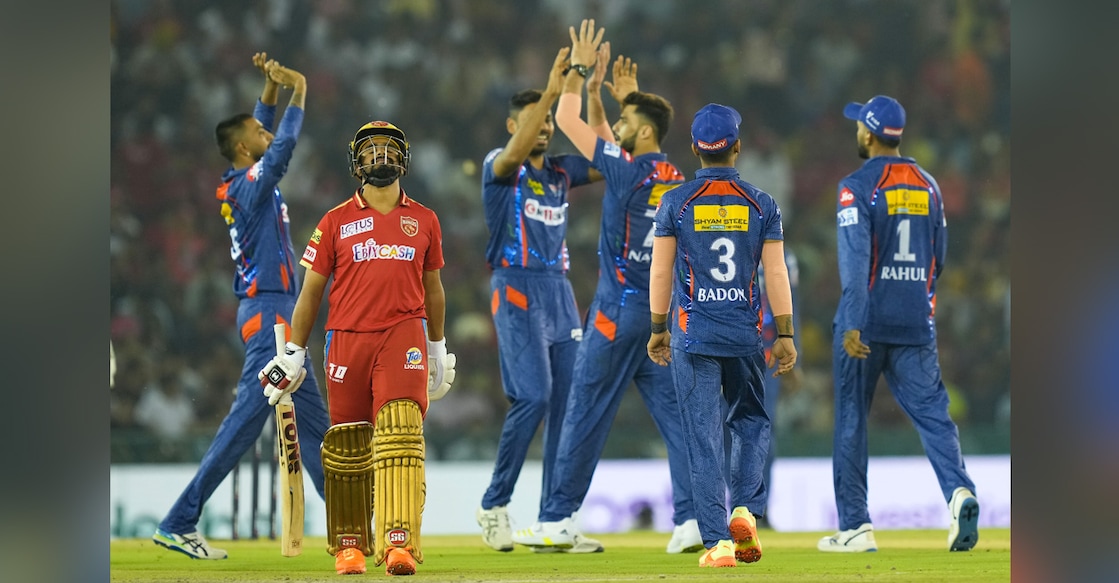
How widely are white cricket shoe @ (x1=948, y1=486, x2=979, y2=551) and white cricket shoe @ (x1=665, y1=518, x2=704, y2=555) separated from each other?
53.4 inches

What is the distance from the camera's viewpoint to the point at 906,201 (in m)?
7.66

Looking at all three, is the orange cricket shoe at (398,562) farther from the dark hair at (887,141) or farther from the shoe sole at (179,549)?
the dark hair at (887,141)

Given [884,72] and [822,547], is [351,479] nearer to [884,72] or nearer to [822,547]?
[822,547]

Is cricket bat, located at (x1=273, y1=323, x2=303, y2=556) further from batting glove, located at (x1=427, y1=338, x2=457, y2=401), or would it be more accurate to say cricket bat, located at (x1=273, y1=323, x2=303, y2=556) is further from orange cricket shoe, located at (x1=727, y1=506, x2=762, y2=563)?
orange cricket shoe, located at (x1=727, y1=506, x2=762, y2=563)

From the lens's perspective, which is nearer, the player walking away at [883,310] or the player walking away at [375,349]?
the player walking away at [375,349]

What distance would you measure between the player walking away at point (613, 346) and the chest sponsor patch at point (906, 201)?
1.17 metres

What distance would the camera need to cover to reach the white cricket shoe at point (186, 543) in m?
7.58

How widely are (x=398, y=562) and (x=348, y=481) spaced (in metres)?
0.52

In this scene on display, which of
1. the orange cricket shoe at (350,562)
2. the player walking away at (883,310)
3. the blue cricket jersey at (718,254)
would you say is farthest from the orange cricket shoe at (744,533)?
the orange cricket shoe at (350,562)

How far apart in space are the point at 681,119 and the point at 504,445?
3.34m

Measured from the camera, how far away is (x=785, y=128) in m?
10.1

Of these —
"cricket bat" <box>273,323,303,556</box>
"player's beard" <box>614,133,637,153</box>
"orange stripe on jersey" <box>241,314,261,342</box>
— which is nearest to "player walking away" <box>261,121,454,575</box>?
"cricket bat" <box>273,323,303,556</box>

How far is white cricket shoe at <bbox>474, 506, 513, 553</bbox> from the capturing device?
7816 mm
